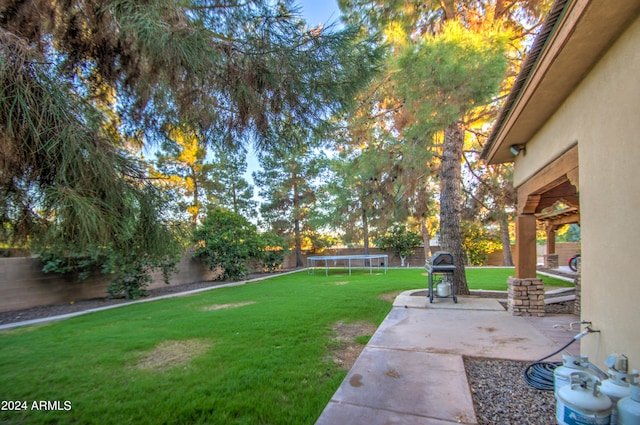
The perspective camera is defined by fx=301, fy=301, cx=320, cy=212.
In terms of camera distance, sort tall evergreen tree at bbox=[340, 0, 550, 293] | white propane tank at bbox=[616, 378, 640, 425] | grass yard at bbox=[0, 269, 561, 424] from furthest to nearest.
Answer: tall evergreen tree at bbox=[340, 0, 550, 293], grass yard at bbox=[0, 269, 561, 424], white propane tank at bbox=[616, 378, 640, 425]

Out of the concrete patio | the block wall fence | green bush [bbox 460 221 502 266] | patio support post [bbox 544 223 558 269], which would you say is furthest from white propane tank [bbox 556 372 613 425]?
green bush [bbox 460 221 502 266]

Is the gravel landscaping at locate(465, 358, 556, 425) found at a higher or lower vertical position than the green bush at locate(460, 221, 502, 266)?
lower

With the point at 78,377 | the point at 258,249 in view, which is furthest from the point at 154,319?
the point at 258,249

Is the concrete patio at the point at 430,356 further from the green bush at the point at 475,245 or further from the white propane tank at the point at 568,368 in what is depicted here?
the green bush at the point at 475,245

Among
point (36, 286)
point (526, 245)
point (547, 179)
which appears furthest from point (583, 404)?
point (36, 286)

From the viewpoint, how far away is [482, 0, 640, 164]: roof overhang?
202 cm

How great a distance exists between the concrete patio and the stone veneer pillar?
0.58ft

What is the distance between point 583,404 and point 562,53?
253 centimetres

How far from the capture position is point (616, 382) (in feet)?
6.24

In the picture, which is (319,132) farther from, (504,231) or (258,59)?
(504,231)

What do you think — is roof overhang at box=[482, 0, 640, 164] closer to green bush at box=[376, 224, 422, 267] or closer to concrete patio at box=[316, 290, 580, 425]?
concrete patio at box=[316, 290, 580, 425]

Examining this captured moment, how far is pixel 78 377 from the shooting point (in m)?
2.97

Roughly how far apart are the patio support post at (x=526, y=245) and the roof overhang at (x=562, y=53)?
1.65 metres

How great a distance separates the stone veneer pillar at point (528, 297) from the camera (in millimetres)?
4879
